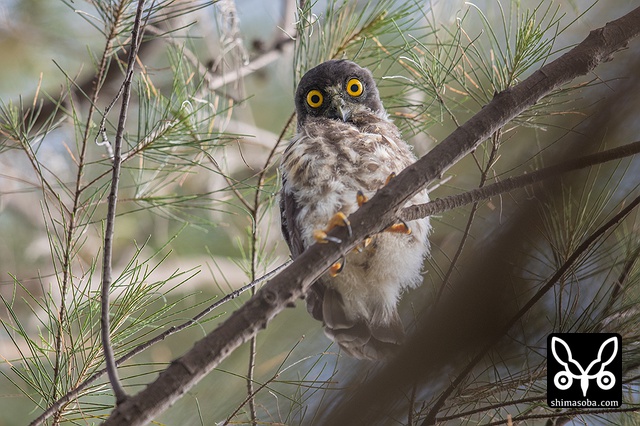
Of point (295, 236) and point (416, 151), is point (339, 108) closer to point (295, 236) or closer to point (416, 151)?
point (295, 236)

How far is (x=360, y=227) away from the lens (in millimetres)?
1289

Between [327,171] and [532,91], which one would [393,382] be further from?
[327,171]

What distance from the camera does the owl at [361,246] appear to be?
192 centimetres

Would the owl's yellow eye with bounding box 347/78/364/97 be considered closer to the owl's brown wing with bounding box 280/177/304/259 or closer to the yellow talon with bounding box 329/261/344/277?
the owl's brown wing with bounding box 280/177/304/259

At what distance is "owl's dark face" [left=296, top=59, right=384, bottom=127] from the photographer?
7.54 ft

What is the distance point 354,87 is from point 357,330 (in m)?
0.87

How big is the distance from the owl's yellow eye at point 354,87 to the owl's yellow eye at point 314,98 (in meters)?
0.10

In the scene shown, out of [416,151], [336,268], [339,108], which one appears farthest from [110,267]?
[416,151]

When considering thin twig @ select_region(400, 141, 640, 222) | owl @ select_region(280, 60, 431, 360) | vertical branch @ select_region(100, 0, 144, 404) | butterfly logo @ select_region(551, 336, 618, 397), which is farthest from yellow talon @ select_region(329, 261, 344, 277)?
vertical branch @ select_region(100, 0, 144, 404)

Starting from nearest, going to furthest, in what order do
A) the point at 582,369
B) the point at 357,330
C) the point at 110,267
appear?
1. the point at 110,267
2. the point at 582,369
3. the point at 357,330

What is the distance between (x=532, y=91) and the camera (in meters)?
1.46

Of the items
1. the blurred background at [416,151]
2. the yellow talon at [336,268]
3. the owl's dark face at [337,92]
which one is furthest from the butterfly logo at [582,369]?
the owl's dark face at [337,92]

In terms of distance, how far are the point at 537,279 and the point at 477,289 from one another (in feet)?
1.26

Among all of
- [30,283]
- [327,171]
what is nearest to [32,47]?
[30,283]
